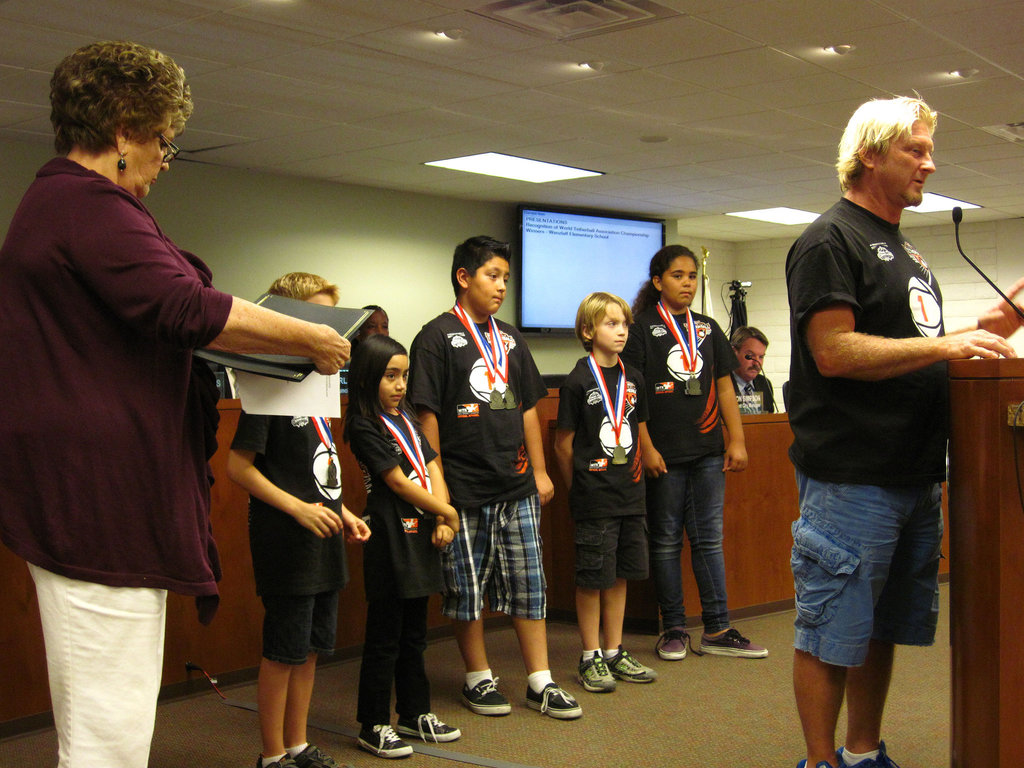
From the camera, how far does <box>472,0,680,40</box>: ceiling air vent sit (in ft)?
14.8

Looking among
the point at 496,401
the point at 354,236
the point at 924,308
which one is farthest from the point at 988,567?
the point at 354,236

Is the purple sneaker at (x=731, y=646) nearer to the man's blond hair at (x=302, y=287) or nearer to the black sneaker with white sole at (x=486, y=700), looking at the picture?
Result: the black sneaker with white sole at (x=486, y=700)

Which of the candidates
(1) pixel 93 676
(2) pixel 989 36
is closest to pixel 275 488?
(1) pixel 93 676

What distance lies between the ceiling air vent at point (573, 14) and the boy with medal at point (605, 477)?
5.02 feet

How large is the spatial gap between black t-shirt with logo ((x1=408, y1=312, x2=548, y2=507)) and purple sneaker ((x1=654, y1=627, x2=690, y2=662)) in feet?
3.25

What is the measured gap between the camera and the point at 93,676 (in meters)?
1.32

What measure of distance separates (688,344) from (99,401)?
293 cm

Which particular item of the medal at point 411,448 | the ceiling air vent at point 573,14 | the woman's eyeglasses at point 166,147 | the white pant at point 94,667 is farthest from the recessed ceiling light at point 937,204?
the white pant at point 94,667

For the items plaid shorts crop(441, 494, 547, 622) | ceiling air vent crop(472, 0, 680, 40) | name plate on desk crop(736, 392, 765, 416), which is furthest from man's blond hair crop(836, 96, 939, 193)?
name plate on desk crop(736, 392, 765, 416)

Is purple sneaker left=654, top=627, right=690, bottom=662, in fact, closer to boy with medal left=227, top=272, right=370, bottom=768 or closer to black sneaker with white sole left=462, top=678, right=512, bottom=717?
black sneaker with white sole left=462, top=678, right=512, bottom=717

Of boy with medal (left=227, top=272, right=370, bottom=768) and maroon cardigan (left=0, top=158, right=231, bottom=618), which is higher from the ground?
maroon cardigan (left=0, top=158, right=231, bottom=618)

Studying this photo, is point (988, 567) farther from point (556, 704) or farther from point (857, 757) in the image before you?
point (556, 704)

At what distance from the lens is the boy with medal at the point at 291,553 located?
8.27 ft

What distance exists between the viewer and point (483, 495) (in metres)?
3.18
